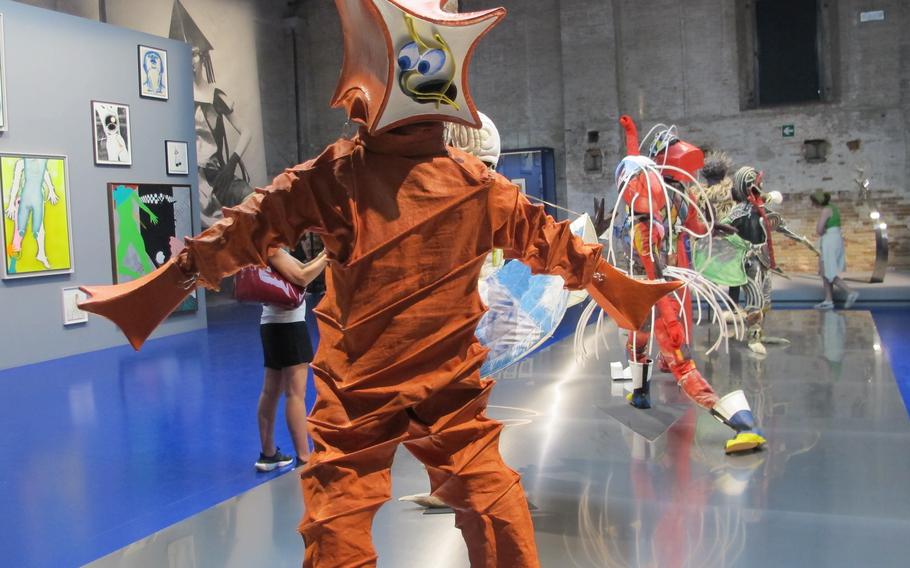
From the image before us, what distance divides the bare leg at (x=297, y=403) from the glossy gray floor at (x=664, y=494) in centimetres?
32

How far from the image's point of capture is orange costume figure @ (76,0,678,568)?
180cm

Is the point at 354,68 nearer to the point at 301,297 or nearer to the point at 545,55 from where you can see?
the point at 301,297

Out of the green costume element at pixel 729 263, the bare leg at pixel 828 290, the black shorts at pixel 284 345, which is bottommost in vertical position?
the bare leg at pixel 828 290

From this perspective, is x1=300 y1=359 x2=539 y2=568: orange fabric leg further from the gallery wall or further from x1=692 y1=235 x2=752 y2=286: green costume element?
the gallery wall

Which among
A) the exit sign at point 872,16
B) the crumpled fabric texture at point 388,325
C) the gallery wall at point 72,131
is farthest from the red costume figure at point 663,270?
the exit sign at point 872,16

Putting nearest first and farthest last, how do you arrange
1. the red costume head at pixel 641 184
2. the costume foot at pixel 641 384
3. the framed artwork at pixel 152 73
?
the red costume head at pixel 641 184 < the costume foot at pixel 641 384 < the framed artwork at pixel 152 73

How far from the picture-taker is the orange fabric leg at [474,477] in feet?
6.15

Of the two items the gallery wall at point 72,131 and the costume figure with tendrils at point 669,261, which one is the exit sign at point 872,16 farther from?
the gallery wall at point 72,131

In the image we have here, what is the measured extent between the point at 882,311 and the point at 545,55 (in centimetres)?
638

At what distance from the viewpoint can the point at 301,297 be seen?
12.3 feet

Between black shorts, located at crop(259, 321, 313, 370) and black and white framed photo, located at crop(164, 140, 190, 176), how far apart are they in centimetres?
600

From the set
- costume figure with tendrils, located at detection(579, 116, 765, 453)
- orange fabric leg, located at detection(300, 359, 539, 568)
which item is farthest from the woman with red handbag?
orange fabric leg, located at detection(300, 359, 539, 568)

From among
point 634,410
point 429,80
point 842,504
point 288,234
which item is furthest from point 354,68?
A: point 634,410

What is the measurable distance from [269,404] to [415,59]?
2490 millimetres
